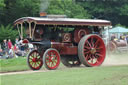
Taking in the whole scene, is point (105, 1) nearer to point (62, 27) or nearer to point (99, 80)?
point (62, 27)

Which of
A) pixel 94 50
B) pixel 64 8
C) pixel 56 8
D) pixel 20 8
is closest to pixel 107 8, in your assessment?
pixel 64 8

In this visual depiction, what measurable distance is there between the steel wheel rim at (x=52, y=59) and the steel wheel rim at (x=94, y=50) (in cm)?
143

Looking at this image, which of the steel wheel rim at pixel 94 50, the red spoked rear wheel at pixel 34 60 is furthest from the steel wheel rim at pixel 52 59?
the steel wheel rim at pixel 94 50

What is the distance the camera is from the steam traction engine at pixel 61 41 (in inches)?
561

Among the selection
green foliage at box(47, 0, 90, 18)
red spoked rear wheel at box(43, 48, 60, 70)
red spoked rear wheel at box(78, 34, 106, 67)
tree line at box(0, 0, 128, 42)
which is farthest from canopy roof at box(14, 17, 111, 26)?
green foliage at box(47, 0, 90, 18)

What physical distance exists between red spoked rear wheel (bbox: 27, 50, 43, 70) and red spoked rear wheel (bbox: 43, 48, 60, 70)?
2.96ft

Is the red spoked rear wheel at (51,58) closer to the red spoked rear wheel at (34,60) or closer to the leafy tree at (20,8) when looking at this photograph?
the red spoked rear wheel at (34,60)

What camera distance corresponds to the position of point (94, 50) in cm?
1557

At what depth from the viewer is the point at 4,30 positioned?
90.0 ft

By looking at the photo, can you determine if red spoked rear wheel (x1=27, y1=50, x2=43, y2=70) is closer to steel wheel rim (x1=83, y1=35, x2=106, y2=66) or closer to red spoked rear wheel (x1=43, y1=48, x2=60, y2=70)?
red spoked rear wheel (x1=43, y1=48, x2=60, y2=70)

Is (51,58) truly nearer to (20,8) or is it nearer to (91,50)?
(91,50)

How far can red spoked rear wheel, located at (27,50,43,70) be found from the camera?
589 inches

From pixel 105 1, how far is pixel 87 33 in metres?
36.8

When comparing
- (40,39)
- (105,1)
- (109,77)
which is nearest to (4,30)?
(40,39)
